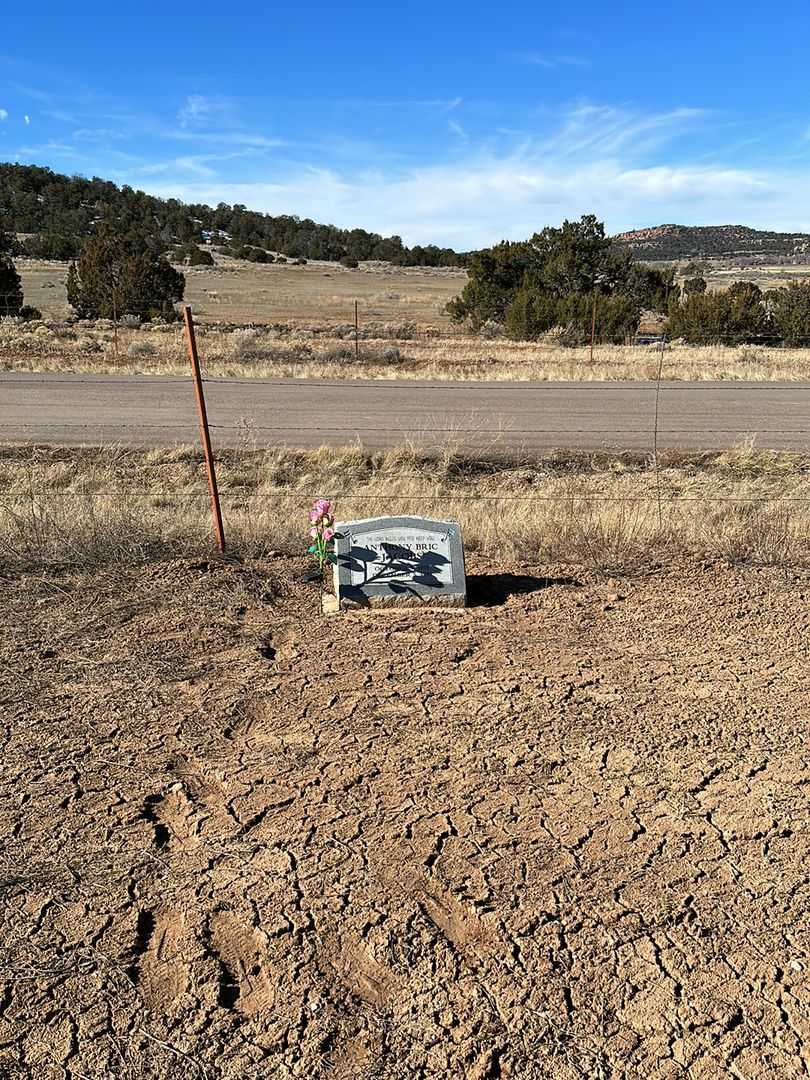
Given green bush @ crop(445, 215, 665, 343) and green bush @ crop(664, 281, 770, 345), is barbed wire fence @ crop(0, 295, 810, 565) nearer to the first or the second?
green bush @ crop(664, 281, 770, 345)

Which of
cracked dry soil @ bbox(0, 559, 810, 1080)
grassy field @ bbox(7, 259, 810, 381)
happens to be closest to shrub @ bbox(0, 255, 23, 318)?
grassy field @ bbox(7, 259, 810, 381)

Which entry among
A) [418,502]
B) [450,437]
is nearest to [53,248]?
[450,437]

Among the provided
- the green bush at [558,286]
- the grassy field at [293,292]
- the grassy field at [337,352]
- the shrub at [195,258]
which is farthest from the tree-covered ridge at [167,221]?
the green bush at [558,286]

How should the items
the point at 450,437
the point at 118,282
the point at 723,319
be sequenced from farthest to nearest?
the point at 118,282 → the point at 723,319 → the point at 450,437

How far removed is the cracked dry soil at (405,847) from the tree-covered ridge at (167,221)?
6674 cm

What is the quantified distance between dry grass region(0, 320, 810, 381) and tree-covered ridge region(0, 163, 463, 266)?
135 feet

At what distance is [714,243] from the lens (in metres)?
115

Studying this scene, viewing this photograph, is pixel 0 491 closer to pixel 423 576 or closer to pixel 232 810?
pixel 423 576

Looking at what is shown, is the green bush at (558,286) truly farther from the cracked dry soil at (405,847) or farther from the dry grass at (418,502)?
the cracked dry soil at (405,847)

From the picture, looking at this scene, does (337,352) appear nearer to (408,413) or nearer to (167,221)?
(408,413)

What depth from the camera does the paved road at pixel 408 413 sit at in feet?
42.2

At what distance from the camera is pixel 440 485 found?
9.49 metres

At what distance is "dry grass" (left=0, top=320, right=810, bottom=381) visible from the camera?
21688 millimetres

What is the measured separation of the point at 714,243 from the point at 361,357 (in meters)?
106
